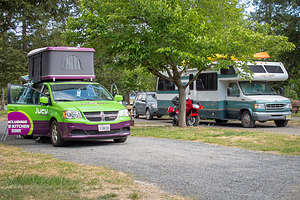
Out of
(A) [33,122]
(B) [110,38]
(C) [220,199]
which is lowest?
(C) [220,199]

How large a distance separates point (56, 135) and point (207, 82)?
39.4 feet

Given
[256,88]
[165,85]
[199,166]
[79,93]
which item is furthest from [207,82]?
[199,166]

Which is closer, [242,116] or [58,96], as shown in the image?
[58,96]

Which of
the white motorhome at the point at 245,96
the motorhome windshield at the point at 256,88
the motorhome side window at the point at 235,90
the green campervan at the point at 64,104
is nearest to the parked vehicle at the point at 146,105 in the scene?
the white motorhome at the point at 245,96

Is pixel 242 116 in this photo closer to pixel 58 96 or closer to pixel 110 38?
pixel 110 38

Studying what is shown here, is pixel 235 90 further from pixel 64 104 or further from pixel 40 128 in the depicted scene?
pixel 64 104

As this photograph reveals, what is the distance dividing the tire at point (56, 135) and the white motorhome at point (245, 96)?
10.3 metres

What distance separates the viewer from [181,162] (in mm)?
8977

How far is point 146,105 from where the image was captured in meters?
29.5

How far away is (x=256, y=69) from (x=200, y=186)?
14.8 meters

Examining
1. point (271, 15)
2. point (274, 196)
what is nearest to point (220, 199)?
point (274, 196)

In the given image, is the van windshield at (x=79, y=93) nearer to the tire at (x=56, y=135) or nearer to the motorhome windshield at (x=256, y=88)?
the tire at (x=56, y=135)

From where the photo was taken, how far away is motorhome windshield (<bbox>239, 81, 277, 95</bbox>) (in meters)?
20.9

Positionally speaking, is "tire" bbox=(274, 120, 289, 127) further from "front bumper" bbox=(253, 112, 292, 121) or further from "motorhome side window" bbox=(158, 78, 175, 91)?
"motorhome side window" bbox=(158, 78, 175, 91)
